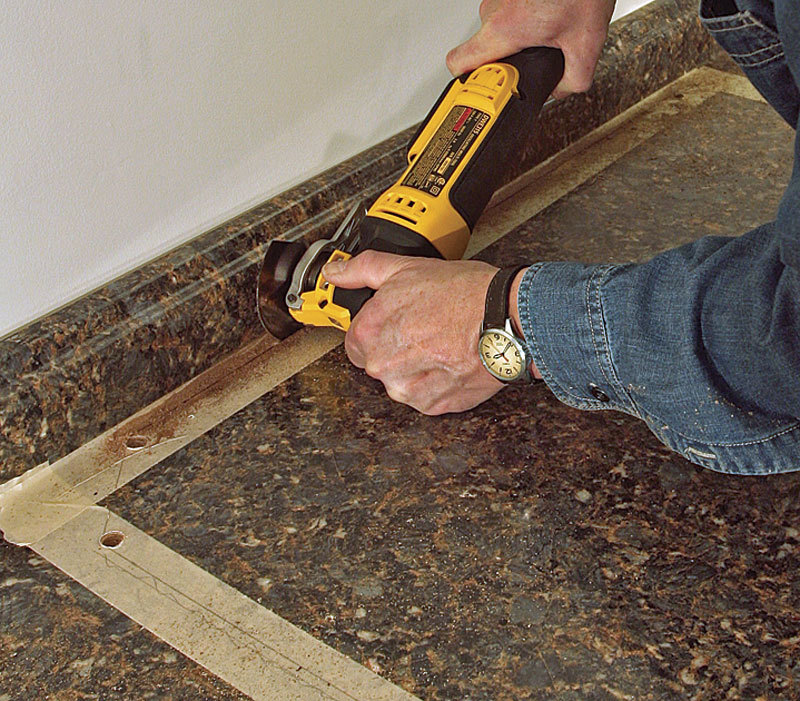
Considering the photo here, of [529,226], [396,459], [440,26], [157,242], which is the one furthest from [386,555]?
[440,26]

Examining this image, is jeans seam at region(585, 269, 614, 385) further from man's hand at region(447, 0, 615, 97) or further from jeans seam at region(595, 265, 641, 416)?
man's hand at region(447, 0, 615, 97)

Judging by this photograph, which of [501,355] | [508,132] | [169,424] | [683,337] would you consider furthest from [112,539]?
[508,132]

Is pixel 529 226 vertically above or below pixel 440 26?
below

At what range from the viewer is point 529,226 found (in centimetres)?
148

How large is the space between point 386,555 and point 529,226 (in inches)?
27.7

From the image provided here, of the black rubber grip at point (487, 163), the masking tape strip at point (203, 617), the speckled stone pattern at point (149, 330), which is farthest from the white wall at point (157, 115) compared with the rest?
the masking tape strip at point (203, 617)

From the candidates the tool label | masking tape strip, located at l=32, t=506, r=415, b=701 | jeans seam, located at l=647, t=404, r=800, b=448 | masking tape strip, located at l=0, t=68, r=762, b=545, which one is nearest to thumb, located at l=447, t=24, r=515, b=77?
the tool label

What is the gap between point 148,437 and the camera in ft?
3.60

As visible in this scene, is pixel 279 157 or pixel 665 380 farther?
pixel 279 157

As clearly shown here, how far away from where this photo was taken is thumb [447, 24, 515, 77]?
50.0 inches

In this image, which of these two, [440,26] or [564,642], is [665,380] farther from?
[440,26]

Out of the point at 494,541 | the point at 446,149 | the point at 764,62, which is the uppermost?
the point at 764,62

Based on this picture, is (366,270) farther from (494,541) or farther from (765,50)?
(765,50)

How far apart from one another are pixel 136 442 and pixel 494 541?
1.40ft
